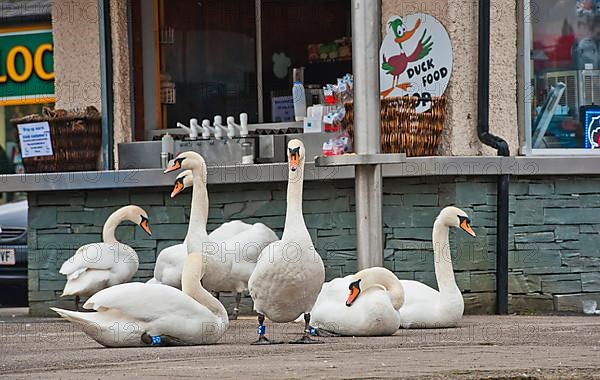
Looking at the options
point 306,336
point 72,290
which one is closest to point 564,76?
point 306,336

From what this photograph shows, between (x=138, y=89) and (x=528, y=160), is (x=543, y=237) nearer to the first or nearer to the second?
(x=528, y=160)

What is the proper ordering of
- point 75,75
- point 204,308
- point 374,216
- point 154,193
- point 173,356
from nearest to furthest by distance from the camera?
point 173,356, point 204,308, point 374,216, point 154,193, point 75,75

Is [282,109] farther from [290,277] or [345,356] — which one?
[345,356]

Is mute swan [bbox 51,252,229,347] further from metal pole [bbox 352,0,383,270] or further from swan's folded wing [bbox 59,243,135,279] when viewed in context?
swan's folded wing [bbox 59,243,135,279]

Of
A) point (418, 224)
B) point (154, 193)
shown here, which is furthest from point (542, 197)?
point (154, 193)

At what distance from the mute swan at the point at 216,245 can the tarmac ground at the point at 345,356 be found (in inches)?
21.4

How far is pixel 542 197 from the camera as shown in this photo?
12156mm

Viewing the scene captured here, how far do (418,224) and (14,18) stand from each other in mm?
5604

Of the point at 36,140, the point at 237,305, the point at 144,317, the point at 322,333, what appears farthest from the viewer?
the point at 36,140

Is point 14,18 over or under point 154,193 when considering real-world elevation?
over

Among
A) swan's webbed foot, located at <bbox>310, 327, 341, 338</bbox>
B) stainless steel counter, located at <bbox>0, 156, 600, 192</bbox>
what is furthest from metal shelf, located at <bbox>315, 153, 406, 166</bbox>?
swan's webbed foot, located at <bbox>310, 327, 341, 338</bbox>

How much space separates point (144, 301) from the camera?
28.2 ft

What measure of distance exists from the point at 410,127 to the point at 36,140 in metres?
3.93

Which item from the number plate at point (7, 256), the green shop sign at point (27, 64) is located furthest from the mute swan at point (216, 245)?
the number plate at point (7, 256)
